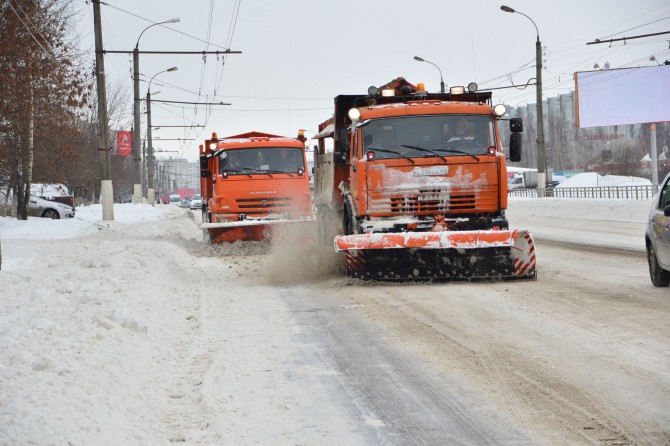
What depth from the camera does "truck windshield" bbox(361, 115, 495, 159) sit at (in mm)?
12602

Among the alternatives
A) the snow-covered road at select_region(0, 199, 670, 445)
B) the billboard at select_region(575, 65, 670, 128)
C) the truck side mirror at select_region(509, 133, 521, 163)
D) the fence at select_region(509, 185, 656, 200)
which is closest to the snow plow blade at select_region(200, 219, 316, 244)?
the snow-covered road at select_region(0, 199, 670, 445)

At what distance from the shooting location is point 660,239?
1039 cm

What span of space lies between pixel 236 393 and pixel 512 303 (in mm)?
4630

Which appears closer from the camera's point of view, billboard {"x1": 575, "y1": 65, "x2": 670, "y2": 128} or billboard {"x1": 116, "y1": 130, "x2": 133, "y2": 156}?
billboard {"x1": 575, "y1": 65, "x2": 670, "y2": 128}

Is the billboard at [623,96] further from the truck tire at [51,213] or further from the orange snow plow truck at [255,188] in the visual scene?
the orange snow plow truck at [255,188]

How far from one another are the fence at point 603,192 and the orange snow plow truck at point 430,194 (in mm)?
26268

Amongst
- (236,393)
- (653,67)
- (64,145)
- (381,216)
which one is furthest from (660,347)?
(653,67)

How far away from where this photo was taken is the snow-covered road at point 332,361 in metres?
4.89

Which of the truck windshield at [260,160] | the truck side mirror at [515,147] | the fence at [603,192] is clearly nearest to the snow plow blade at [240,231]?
the truck windshield at [260,160]

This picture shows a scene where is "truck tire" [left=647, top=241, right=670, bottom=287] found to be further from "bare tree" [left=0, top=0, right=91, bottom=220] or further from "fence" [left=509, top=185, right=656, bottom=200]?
"fence" [left=509, top=185, right=656, bottom=200]

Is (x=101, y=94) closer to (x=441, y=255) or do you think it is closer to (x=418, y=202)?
(x=418, y=202)

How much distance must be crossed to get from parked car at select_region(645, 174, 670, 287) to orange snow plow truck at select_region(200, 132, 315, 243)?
9.61m

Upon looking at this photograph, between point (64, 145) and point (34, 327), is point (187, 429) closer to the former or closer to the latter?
point (34, 327)

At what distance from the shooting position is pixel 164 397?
18.9 ft
